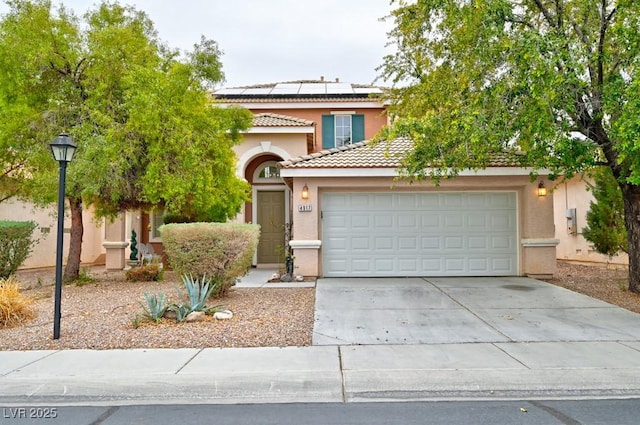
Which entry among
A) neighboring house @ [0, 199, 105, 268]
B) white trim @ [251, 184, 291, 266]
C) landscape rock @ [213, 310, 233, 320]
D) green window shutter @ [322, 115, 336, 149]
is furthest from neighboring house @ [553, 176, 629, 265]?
neighboring house @ [0, 199, 105, 268]

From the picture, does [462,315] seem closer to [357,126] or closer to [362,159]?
[362,159]

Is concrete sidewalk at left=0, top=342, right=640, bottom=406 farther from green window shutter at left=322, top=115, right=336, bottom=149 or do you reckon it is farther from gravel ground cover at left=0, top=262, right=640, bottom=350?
green window shutter at left=322, top=115, right=336, bottom=149

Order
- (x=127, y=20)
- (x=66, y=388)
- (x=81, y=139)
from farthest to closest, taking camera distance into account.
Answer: (x=127, y=20) → (x=81, y=139) → (x=66, y=388)

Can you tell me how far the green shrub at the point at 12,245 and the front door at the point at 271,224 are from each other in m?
6.85

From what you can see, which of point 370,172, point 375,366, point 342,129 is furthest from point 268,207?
point 375,366

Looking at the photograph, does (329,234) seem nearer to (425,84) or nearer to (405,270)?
(405,270)

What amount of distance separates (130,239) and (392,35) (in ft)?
41.2

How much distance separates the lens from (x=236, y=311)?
771cm

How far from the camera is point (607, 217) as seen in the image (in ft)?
43.2

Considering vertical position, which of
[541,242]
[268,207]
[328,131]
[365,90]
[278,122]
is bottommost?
[541,242]

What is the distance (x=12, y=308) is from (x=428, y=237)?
9.50 m

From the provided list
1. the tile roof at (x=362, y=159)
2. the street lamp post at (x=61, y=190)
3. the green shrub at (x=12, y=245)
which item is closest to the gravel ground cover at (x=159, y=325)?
the street lamp post at (x=61, y=190)

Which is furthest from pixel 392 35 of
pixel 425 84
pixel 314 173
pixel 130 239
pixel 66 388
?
pixel 130 239

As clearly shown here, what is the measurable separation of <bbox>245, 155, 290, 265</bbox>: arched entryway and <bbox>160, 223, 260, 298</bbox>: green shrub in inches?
242
